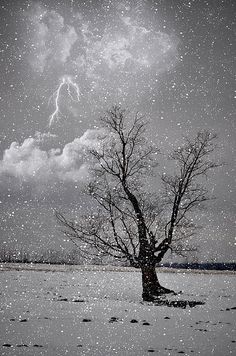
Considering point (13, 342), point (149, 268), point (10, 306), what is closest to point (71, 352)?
point (13, 342)

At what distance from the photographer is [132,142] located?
2245 centimetres

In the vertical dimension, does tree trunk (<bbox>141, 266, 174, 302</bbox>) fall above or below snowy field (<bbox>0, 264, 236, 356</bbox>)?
above

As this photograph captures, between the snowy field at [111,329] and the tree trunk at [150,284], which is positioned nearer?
the snowy field at [111,329]

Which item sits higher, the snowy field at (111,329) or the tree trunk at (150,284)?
the tree trunk at (150,284)

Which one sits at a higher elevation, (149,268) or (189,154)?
(189,154)

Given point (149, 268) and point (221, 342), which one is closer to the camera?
point (221, 342)

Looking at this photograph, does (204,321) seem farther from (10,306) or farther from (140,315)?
(10,306)

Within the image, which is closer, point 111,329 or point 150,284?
point 111,329

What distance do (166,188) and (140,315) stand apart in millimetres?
9146

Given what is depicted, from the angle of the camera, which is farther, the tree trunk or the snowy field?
the tree trunk

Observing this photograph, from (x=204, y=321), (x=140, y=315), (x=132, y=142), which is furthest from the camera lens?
(x=132, y=142)

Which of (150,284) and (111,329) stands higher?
(150,284)

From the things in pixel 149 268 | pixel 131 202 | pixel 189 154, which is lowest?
pixel 149 268

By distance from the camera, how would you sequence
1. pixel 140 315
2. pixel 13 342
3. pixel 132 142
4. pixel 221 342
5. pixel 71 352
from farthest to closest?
pixel 132 142
pixel 140 315
pixel 221 342
pixel 13 342
pixel 71 352
